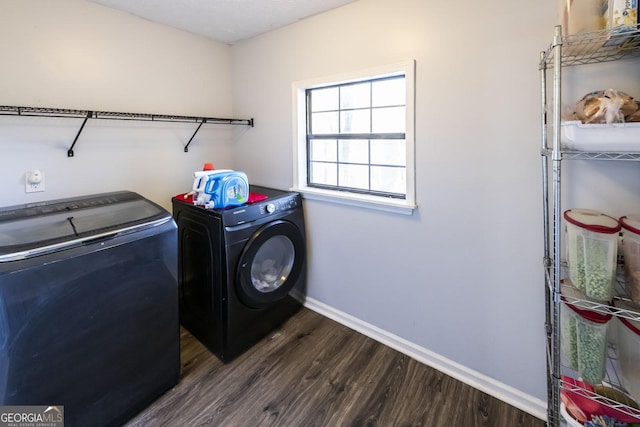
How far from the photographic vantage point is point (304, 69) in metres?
2.21

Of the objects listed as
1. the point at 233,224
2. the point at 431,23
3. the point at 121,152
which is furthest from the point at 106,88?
the point at 431,23

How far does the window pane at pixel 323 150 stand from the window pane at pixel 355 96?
0.91ft

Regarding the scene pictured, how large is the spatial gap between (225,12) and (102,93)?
0.95 metres

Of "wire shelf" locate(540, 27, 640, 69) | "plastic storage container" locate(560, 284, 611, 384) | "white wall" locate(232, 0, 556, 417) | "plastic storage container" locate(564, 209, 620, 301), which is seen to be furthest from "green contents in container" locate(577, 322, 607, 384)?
"wire shelf" locate(540, 27, 640, 69)

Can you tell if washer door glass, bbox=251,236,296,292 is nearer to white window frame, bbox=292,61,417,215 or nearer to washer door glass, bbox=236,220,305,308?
washer door glass, bbox=236,220,305,308

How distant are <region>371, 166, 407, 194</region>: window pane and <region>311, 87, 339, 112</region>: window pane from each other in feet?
1.88

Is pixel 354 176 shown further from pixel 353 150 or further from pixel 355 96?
pixel 355 96

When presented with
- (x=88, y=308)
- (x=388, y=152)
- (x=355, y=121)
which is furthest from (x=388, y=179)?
(x=88, y=308)

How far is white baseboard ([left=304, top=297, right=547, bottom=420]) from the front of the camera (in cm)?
155

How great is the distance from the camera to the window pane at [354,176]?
7.20 feet

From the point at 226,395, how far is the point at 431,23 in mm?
2215

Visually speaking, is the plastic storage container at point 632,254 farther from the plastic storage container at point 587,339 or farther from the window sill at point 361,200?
the window sill at point 361,200

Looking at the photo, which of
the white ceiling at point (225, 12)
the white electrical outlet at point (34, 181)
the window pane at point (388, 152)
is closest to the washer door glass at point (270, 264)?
the window pane at point (388, 152)

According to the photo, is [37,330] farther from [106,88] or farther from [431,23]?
[431,23]
